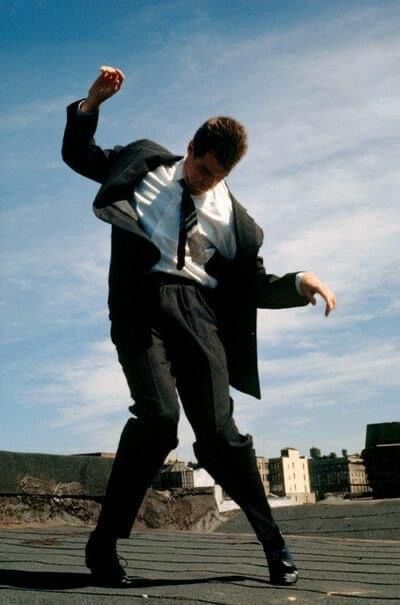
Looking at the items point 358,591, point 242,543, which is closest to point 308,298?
point 358,591

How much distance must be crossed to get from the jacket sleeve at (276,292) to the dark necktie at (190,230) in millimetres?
255

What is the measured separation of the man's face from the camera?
281 centimetres

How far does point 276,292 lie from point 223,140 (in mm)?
593

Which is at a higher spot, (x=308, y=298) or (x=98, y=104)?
(x=98, y=104)

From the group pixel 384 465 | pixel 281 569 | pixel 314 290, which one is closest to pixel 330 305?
pixel 314 290

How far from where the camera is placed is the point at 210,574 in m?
2.88

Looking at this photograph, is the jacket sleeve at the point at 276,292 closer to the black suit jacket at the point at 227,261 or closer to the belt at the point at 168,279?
the black suit jacket at the point at 227,261

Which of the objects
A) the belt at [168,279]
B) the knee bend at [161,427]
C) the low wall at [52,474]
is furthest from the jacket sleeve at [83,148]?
the low wall at [52,474]

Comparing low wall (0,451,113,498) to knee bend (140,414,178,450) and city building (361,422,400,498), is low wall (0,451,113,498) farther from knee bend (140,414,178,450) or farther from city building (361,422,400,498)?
city building (361,422,400,498)

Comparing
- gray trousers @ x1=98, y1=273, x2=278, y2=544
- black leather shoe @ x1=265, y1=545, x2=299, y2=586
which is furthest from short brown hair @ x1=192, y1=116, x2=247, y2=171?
black leather shoe @ x1=265, y1=545, x2=299, y2=586

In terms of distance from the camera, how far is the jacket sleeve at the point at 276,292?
294cm

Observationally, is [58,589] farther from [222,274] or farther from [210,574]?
[222,274]

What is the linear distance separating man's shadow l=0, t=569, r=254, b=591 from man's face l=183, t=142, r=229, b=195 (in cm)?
134

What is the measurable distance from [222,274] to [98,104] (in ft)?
2.48
